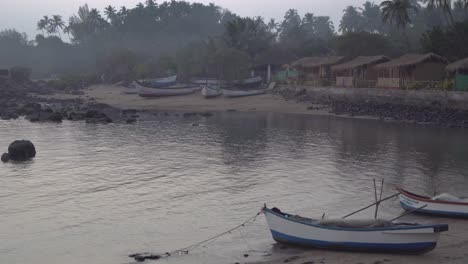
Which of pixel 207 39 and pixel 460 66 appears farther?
pixel 207 39

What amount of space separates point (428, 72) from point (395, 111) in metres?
5.48

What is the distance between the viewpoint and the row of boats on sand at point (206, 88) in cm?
7056

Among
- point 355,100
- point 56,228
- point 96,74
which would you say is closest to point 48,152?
point 56,228

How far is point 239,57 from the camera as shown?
7894 centimetres

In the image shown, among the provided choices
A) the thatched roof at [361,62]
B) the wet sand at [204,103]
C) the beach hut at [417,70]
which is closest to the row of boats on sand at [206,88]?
the wet sand at [204,103]

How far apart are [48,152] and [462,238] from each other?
999 inches

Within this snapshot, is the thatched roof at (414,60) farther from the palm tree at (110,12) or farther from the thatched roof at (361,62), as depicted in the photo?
the palm tree at (110,12)

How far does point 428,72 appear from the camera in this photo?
51.2 meters

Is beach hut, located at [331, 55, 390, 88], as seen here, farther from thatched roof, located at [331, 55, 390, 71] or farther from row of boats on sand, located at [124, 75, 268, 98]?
row of boats on sand, located at [124, 75, 268, 98]

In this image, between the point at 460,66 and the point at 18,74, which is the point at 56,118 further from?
the point at 18,74

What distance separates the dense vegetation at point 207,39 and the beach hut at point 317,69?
232 inches

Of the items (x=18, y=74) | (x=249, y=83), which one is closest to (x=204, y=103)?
(x=249, y=83)

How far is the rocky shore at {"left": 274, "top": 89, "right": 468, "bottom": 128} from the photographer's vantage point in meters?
44.3

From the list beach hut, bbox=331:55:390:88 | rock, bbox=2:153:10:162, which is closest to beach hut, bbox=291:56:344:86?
beach hut, bbox=331:55:390:88
